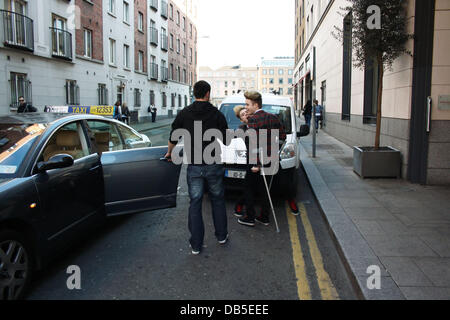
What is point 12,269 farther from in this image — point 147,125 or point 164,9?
point 164,9

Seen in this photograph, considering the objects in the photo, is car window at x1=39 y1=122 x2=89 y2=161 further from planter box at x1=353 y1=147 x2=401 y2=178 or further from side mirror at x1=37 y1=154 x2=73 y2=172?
planter box at x1=353 y1=147 x2=401 y2=178

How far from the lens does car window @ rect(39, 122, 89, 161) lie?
4207 millimetres

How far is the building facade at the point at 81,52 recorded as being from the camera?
16.6 meters

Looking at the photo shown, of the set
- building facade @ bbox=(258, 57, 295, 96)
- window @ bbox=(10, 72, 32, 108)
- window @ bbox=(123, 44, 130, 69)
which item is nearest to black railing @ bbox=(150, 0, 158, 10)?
window @ bbox=(123, 44, 130, 69)

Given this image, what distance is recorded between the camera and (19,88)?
17.2m

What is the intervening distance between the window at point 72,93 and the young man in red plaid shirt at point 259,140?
60.6 ft

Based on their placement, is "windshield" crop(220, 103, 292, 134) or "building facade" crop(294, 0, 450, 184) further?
"windshield" crop(220, 103, 292, 134)

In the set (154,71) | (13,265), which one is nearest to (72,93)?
(154,71)

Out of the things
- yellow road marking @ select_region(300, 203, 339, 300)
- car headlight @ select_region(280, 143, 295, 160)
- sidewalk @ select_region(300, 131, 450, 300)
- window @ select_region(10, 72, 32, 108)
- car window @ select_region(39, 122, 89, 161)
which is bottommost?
yellow road marking @ select_region(300, 203, 339, 300)

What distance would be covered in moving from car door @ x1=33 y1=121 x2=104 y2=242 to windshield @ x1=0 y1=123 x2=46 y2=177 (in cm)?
15

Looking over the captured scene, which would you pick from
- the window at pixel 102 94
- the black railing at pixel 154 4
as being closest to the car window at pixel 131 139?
the window at pixel 102 94

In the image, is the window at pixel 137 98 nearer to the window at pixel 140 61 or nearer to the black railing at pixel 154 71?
the window at pixel 140 61
